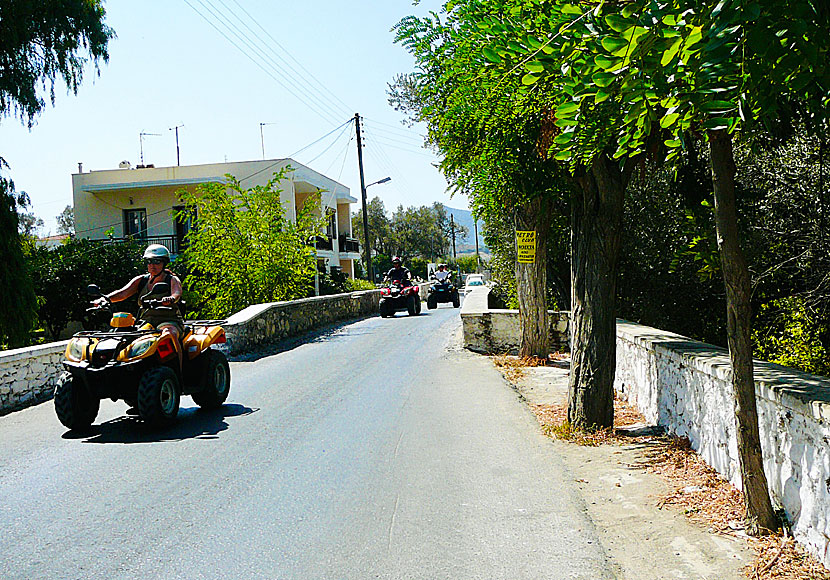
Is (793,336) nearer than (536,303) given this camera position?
Yes

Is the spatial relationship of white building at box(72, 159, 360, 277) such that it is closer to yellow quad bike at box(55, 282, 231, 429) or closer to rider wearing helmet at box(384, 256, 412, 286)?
Answer: rider wearing helmet at box(384, 256, 412, 286)

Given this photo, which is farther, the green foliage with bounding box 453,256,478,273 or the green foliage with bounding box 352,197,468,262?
→ the green foliage with bounding box 453,256,478,273

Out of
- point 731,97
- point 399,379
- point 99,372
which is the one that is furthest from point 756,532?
point 399,379

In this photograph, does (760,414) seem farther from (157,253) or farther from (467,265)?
(467,265)

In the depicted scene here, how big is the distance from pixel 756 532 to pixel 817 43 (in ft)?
10.1

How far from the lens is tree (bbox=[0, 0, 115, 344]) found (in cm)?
1816

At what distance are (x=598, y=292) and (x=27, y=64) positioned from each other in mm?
16847

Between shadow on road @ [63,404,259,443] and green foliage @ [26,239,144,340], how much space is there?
630 inches

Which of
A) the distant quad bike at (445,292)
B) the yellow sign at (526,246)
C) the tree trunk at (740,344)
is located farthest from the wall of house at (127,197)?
the tree trunk at (740,344)

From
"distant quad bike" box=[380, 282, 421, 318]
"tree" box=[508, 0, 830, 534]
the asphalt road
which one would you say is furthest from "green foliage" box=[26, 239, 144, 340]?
"tree" box=[508, 0, 830, 534]

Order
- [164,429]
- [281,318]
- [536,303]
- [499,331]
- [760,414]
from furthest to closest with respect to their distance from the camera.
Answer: [281,318], [499,331], [536,303], [164,429], [760,414]

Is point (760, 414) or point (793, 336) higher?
point (760, 414)

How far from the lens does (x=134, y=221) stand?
36062 millimetres

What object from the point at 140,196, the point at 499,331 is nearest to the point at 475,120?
the point at 499,331
